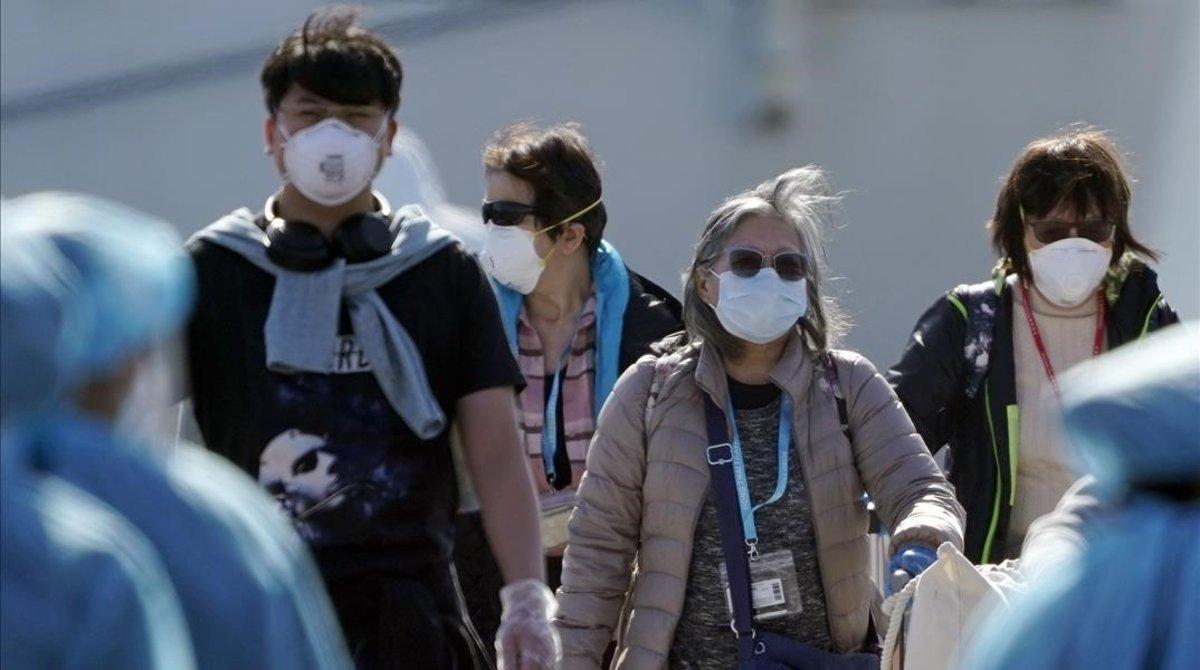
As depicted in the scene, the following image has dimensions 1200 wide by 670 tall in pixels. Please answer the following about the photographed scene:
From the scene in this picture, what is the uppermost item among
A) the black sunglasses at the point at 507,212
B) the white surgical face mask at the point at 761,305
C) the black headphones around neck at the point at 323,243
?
the black headphones around neck at the point at 323,243

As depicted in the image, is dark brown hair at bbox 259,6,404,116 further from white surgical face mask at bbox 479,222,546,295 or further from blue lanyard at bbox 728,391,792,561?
white surgical face mask at bbox 479,222,546,295

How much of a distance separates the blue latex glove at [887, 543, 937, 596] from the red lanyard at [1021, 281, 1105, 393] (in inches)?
41.9

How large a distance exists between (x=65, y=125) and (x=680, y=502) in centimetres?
466

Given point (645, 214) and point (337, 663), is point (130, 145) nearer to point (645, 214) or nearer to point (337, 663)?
point (645, 214)

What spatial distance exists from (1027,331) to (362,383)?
1970mm

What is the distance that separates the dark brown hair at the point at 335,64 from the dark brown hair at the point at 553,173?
141cm

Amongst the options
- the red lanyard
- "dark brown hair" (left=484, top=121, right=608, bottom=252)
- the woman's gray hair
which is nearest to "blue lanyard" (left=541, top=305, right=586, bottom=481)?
"dark brown hair" (left=484, top=121, right=608, bottom=252)

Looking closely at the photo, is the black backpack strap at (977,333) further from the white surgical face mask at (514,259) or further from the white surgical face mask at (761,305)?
the white surgical face mask at (514,259)

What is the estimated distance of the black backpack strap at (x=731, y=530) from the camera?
15.3 ft

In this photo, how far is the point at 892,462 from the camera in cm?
479

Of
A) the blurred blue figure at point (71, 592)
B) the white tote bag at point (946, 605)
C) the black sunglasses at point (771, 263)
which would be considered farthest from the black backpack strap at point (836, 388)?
the blurred blue figure at point (71, 592)

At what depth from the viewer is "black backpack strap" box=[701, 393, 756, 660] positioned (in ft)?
15.3

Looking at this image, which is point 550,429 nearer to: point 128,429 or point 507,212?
point 507,212

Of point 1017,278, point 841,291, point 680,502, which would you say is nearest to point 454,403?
point 680,502
